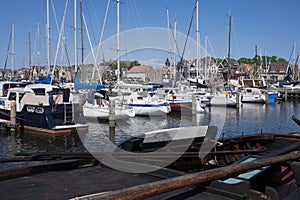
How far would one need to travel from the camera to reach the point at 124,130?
22.7 meters

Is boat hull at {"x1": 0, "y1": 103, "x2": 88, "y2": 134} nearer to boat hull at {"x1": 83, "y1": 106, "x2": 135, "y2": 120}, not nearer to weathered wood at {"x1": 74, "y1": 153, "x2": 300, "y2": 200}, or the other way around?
boat hull at {"x1": 83, "y1": 106, "x2": 135, "y2": 120}

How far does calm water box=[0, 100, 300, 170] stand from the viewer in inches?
653

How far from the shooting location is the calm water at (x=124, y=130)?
16.6m

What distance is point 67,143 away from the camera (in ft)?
58.3

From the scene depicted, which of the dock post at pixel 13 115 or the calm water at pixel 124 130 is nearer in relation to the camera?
the calm water at pixel 124 130

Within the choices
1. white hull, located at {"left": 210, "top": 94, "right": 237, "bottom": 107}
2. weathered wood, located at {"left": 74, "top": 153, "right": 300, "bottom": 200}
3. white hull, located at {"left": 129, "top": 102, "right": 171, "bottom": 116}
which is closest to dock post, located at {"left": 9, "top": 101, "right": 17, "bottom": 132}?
white hull, located at {"left": 129, "top": 102, "right": 171, "bottom": 116}

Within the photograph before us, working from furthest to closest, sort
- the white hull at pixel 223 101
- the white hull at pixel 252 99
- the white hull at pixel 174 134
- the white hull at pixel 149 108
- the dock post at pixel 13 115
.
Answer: the white hull at pixel 252 99, the white hull at pixel 223 101, the white hull at pixel 149 108, the dock post at pixel 13 115, the white hull at pixel 174 134

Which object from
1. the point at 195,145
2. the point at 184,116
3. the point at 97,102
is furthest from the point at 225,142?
the point at 184,116

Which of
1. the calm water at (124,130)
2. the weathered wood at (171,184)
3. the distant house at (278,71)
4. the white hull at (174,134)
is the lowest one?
the calm water at (124,130)

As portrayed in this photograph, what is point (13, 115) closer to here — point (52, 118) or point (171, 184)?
point (52, 118)

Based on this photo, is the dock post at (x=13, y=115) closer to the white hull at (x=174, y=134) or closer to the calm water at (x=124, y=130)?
the calm water at (x=124, y=130)

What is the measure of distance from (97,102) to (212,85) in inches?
878

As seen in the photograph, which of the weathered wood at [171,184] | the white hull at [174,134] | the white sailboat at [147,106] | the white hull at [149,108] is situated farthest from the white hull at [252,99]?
the weathered wood at [171,184]

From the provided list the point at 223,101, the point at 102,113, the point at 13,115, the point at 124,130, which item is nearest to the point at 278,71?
the point at 223,101
